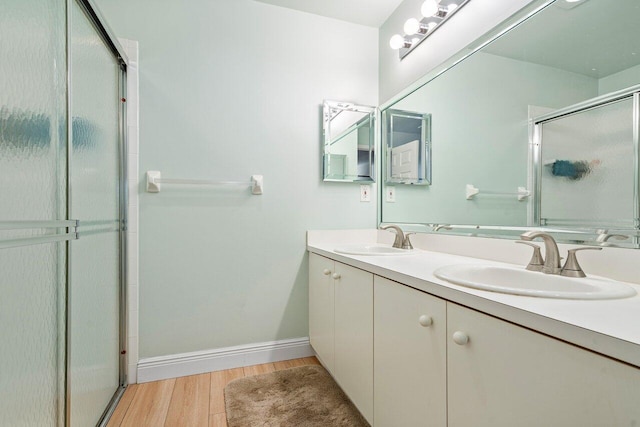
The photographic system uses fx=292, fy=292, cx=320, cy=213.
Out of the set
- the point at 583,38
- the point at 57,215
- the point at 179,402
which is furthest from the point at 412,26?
the point at 179,402

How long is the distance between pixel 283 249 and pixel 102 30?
137cm

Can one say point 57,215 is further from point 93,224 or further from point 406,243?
point 406,243

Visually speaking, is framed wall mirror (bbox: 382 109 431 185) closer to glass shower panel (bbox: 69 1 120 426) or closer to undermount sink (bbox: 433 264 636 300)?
undermount sink (bbox: 433 264 636 300)

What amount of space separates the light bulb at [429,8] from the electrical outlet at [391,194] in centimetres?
98

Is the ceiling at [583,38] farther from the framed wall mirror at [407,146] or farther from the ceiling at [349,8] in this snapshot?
the ceiling at [349,8]

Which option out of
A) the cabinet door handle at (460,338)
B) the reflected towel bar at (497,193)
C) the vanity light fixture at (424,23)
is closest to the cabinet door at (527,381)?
the cabinet door handle at (460,338)

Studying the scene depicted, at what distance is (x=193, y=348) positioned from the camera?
1.67m

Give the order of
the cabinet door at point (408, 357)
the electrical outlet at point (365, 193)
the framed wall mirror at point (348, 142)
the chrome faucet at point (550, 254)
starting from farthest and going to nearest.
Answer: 1. the electrical outlet at point (365, 193)
2. the framed wall mirror at point (348, 142)
3. the chrome faucet at point (550, 254)
4. the cabinet door at point (408, 357)

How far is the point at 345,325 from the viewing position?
1.33 metres

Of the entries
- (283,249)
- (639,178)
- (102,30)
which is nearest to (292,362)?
(283,249)

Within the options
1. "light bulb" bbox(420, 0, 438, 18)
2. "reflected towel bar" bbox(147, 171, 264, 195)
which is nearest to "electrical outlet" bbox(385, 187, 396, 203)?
"reflected towel bar" bbox(147, 171, 264, 195)

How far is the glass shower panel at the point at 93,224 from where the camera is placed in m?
1.05

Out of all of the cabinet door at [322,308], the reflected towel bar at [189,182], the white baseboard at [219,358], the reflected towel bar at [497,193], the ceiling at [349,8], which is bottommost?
the white baseboard at [219,358]

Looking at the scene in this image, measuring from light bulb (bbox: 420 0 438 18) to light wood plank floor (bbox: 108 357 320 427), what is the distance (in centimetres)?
212
